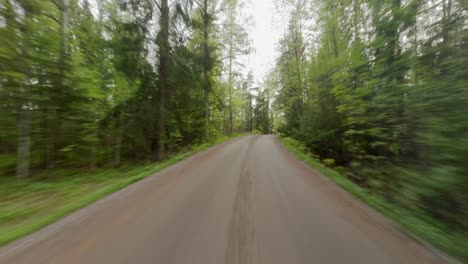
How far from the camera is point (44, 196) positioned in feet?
16.4

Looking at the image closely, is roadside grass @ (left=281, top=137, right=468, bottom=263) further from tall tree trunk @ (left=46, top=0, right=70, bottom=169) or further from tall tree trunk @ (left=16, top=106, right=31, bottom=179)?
tall tree trunk @ (left=16, top=106, right=31, bottom=179)

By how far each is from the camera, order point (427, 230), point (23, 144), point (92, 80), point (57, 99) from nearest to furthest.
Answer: point (427, 230)
point (23, 144)
point (57, 99)
point (92, 80)

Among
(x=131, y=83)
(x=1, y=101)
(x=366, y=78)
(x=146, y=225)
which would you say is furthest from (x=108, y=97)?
(x=366, y=78)

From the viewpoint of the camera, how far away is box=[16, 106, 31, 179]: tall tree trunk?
5.96 metres

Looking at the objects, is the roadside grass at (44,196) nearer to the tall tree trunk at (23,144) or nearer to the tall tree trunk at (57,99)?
→ the tall tree trunk at (23,144)

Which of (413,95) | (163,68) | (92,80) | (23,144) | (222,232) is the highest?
(163,68)

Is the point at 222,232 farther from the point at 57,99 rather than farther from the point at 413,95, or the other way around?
the point at 57,99

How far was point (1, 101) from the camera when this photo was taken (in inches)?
213

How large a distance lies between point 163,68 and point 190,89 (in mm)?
1681

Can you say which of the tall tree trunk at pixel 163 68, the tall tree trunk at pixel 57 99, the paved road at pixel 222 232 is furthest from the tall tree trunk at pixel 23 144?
the tall tree trunk at pixel 163 68

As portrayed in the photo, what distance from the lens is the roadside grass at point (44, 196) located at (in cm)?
337

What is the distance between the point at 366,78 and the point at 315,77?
21.6 ft

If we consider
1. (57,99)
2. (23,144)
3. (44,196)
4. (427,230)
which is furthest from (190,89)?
(427,230)

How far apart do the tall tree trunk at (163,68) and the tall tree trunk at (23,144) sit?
4.53 meters
